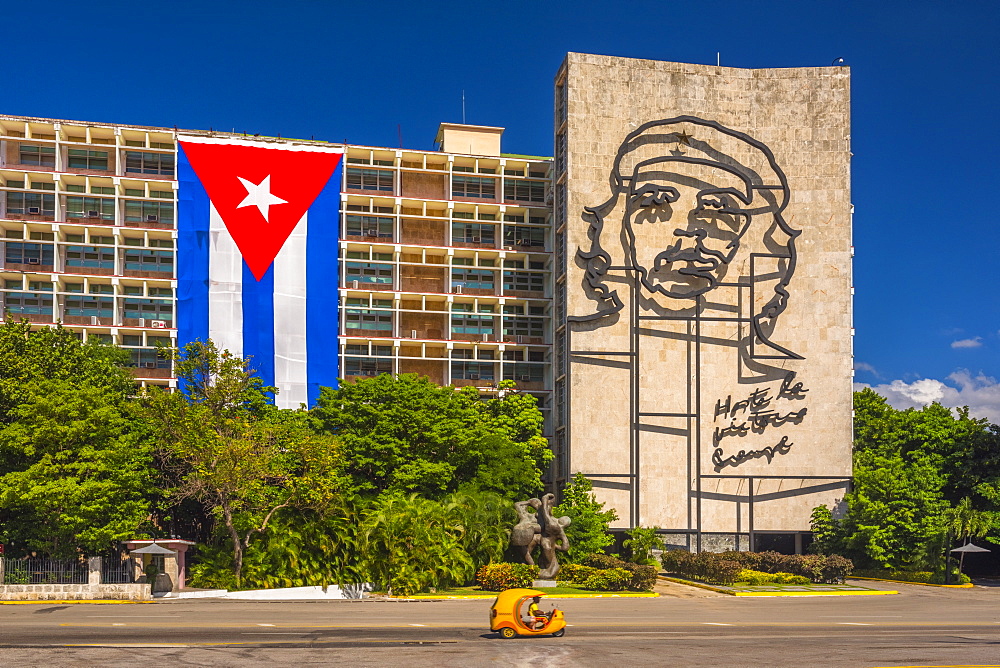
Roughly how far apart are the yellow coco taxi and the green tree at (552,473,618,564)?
29509mm

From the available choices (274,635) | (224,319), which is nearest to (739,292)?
(224,319)

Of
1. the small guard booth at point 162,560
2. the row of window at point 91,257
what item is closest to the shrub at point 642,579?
the small guard booth at point 162,560

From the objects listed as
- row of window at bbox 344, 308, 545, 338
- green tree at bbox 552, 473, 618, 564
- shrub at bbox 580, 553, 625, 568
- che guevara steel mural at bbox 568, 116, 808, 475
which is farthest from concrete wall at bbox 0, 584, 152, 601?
row of window at bbox 344, 308, 545, 338

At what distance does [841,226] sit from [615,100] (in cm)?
2006

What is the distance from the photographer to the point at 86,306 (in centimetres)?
8731

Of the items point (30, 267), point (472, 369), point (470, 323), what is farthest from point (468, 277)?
point (30, 267)

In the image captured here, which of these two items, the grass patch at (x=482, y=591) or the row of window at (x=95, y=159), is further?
the row of window at (x=95, y=159)

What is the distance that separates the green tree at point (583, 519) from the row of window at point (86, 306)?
123ft

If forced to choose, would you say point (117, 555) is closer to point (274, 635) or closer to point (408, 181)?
point (274, 635)

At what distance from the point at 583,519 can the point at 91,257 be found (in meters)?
48.5

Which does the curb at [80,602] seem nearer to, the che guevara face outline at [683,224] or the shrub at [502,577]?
the shrub at [502,577]

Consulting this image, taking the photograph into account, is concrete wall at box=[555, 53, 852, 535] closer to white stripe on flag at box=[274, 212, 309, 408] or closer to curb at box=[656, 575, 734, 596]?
curb at box=[656, 575, 734, 596]

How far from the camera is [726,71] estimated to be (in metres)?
83.6

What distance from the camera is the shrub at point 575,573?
5897cm
